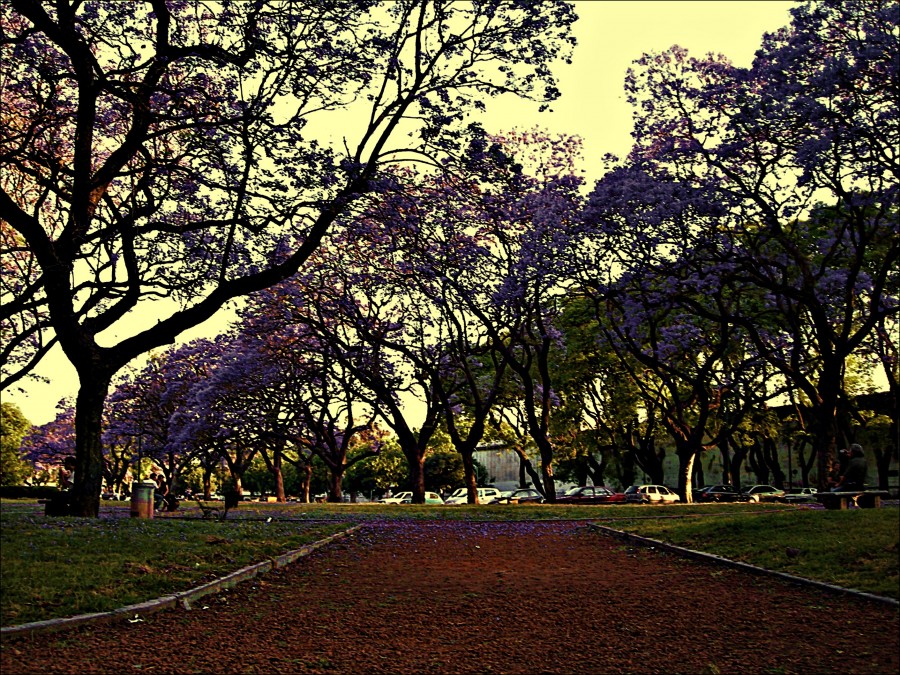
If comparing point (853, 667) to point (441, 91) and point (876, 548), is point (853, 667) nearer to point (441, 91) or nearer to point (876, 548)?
point (876, 548)

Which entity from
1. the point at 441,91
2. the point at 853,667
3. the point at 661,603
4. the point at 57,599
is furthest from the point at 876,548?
the point at 441,91

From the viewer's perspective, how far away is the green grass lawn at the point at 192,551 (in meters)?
8.47

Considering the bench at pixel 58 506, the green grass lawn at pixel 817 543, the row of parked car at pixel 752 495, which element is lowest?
the row of parked car at pixel 752 495

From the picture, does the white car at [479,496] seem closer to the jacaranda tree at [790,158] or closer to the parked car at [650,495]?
the parked car at [650,495]

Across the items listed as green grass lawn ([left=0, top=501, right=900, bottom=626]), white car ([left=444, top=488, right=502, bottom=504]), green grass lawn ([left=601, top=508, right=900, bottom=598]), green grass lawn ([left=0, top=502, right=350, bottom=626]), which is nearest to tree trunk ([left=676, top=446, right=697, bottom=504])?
green grass lawn ([left=0, top=501, right=900, bottom=626])

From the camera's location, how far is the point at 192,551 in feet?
38.8

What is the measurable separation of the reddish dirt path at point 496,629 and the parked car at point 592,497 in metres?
33.5

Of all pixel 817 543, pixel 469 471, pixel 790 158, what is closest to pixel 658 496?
pixel 469 471

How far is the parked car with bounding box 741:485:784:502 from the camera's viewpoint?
45.6 meters

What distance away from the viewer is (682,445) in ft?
107

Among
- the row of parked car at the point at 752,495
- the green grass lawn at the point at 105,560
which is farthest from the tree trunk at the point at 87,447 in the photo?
the row of parked car at the point at 752,495

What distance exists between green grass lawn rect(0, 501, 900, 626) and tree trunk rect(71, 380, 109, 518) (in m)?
1.54

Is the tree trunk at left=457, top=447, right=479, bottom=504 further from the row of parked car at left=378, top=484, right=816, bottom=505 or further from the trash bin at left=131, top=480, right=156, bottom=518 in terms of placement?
the trash bin at left=131, top=480, right=156, bottom=518

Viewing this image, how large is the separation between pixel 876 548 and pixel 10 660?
9982 mm
